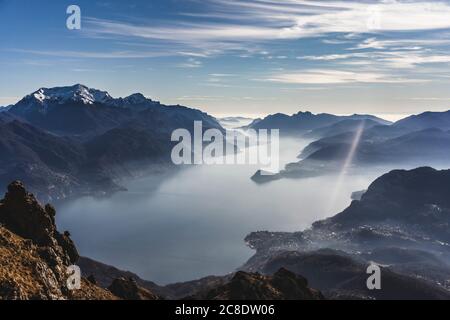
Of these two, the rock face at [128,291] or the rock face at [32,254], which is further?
the rock face at [128,291]

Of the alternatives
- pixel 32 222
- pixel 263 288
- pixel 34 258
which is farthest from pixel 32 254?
pixel 263 288

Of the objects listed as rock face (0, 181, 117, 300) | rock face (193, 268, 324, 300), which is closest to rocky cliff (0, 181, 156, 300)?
rock face (0, 181, 117, 300)

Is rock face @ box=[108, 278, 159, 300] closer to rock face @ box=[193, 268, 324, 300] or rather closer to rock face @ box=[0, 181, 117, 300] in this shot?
rock face @ box=[0, 181, 117, 300]

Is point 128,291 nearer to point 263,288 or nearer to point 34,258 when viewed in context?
point 263,288

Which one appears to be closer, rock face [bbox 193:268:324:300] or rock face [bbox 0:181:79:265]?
rock face [bbox 0:181:79:265]

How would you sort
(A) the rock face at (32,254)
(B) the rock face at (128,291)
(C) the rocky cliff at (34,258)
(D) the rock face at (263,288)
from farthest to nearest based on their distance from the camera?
1. (D) the rock face at (263,288)
2. (B) the rock face at (128,291)
3. (C) the rocky cliff at (34,258)
4. (A) the rock face at (32,254)

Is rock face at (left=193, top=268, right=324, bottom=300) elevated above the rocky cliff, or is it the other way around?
the rocky cliff

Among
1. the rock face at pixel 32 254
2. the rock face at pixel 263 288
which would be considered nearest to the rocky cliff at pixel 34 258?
the rock face at pixel 32 254

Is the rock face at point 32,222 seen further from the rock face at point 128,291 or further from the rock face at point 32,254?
the rock face at point 128,291
